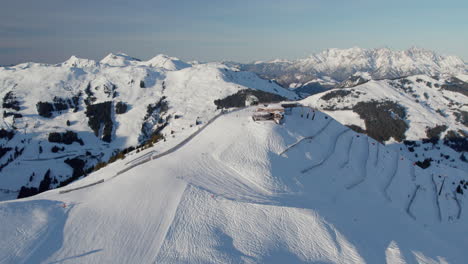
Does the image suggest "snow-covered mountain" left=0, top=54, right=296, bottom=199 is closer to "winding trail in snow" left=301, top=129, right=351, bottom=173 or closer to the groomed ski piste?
"winding trail in snow" left=301, top=129, right=351, bottom=173

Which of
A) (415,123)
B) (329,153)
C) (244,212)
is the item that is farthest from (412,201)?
(415,123)

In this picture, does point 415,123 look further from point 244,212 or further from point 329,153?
point 244,212

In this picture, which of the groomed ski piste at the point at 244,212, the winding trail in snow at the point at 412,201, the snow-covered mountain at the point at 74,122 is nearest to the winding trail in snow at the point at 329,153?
the groomed ski piste at the point at 244,212

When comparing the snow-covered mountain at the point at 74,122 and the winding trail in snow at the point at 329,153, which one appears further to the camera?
the snow-covered mountain at the point at 74,122

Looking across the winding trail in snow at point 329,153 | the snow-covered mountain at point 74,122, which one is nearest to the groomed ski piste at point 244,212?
the winding trail in snow at point 329,153

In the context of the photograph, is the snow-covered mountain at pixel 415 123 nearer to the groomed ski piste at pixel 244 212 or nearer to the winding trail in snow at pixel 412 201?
the winding trail in snow at pixel 412 201

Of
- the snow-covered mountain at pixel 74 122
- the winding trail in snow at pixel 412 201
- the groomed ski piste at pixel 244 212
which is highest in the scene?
the groomed ski piste at pixel 244 212

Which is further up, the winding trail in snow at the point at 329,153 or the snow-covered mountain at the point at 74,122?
the winding trail in snow at the point at 329,153

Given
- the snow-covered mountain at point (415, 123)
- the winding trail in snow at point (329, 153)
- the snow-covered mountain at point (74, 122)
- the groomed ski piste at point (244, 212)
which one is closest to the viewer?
the groomed ski piste at point (244, 212)

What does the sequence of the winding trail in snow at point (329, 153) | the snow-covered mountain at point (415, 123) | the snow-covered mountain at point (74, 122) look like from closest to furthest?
the winding trail in snow at point (329, 153)
the snow-covered mountain at point (74, 122)
the snow-covered mountain at point (415, 123)

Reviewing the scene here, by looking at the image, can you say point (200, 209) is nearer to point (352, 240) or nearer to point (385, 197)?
point (352, 240)
